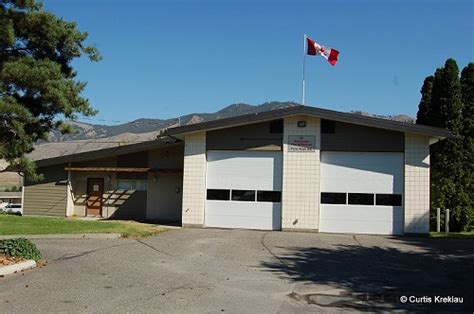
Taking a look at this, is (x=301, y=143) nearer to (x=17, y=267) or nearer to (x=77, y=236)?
(x=77, y=236)

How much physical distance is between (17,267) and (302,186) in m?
12.8

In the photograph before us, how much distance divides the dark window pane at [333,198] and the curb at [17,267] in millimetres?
12744

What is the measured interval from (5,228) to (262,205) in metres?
9.76

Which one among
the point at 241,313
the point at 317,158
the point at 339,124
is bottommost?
the point at 241,313

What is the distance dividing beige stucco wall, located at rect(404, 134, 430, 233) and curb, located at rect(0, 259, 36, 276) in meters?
14.4

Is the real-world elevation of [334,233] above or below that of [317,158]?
below

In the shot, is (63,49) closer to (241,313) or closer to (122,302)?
(122,302)

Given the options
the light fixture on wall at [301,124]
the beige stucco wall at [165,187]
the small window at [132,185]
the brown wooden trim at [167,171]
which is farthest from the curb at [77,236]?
the small window at [132,185]

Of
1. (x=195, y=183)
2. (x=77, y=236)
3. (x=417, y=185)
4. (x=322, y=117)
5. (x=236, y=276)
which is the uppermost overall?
(x=322, y=117)

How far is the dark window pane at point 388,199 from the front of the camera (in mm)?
21047

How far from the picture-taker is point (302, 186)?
70.4 ft

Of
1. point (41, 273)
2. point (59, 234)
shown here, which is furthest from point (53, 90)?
point (59, 234)

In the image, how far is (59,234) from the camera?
17.5 m

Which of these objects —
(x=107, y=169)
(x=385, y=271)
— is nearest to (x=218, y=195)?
(x=107, y=169)
